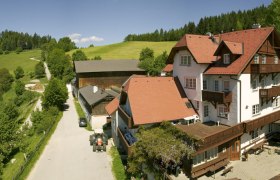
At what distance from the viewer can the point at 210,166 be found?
26797 millimetres

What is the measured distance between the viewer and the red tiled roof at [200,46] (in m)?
32.1

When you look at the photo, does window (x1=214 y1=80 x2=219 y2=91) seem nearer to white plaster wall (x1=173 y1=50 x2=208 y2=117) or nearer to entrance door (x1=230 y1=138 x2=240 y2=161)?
white plaster wall (x1=173 y1=50 x2=208 y2=117)

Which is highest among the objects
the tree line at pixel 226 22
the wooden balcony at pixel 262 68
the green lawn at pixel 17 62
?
the tree line at pixel 226 22

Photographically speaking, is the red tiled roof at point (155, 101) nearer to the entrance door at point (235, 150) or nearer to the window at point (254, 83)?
the entrance door at point (235, 150)

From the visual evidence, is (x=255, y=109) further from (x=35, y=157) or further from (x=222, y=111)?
(x=35, y=157)

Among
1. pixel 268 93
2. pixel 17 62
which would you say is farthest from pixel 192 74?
pixel 17 62

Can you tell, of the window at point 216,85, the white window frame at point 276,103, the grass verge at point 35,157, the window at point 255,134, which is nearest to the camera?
the grass verge at point 35,157

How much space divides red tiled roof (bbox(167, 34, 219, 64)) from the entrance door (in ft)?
31.2

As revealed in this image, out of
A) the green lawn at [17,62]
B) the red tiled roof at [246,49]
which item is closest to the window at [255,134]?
the red tiled roof at [246,49]

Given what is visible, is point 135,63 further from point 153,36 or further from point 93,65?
point 153,36

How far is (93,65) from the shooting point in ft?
264

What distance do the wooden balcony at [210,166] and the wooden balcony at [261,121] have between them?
4.10m

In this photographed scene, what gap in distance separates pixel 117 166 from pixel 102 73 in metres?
47.7

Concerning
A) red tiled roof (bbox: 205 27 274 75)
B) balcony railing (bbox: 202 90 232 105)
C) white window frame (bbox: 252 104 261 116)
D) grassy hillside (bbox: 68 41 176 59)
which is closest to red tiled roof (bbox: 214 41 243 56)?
red tiled roof (bbox: 205 27 274 75)
